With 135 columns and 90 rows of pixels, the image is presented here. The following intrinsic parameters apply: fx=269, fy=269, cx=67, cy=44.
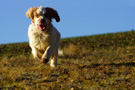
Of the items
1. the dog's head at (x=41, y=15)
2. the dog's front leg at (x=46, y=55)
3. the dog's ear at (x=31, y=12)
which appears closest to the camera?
the dog's head at (x=41, y=15)

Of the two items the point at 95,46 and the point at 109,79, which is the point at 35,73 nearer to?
the point at 109,79

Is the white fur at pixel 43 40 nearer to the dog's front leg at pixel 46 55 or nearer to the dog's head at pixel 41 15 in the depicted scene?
the dog's front leg at pixel 46 55

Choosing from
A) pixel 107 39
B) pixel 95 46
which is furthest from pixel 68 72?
pixel 107 39

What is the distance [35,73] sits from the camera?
827 cm

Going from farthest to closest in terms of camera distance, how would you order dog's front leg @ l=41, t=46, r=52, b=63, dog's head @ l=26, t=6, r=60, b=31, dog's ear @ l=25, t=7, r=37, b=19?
dog's ear @ l=25, t=7, r=37, b=19 → dog's front leg @ l=41, t=46, r=52, b=63 → dog's head @ l=26, t=6, r=60, b=31

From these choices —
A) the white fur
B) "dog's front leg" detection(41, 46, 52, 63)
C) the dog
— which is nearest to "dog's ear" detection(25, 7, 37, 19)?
the dog

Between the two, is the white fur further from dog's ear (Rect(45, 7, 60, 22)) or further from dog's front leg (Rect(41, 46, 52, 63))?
dog's ear (Rect(45, 7, 60, 22))

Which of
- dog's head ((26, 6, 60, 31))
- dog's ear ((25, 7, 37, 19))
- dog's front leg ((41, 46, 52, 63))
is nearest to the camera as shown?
dog's head ((26, 6, 60, 31))

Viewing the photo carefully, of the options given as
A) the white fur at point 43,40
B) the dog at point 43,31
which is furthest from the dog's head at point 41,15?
the white fur at point 43,40

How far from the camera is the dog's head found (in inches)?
310

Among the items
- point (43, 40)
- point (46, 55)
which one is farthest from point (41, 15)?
point (46, 55)

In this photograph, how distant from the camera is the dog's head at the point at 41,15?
788cm

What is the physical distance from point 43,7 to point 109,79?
2922mm

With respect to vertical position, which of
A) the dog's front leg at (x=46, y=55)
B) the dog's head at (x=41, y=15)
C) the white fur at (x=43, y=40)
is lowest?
the dog's front leg at (x=46, y=55)
